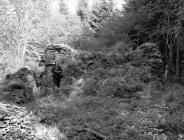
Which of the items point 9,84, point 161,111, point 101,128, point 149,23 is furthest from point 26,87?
point 149,23

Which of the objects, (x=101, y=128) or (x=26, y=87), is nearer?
(x=101, y=128)

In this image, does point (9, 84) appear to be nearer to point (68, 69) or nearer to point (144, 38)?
point (68, 69)

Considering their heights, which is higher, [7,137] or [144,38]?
[144,38]

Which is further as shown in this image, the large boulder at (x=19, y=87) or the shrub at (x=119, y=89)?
the shrub at (x=119, y=89)

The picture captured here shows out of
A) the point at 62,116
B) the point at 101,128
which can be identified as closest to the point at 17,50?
the point at 62,116

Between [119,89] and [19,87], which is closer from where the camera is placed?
[19,87]

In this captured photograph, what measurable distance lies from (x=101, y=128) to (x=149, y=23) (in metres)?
9.98

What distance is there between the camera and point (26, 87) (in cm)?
900

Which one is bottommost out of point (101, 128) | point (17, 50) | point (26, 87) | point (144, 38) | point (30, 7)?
point (101, 128)

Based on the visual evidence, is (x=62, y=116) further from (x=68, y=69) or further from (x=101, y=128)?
(x=68, y=69)

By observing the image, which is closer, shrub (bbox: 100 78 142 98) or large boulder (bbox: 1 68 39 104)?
large boulder (bbox: 1 68 39 104)

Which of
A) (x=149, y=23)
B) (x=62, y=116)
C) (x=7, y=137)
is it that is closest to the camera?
(x=7, y=137)

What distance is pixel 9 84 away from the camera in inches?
351

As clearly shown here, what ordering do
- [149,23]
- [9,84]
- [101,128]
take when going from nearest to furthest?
[101,128], [9,84], [149,23]
